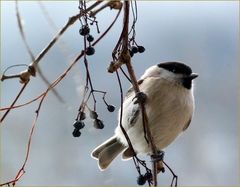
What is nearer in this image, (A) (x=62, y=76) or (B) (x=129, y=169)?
(A) (x=62, y=76)

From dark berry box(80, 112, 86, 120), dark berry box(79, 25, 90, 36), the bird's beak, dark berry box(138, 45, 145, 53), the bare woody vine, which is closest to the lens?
the bare woody vine

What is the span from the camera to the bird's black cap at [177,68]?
2297 mm

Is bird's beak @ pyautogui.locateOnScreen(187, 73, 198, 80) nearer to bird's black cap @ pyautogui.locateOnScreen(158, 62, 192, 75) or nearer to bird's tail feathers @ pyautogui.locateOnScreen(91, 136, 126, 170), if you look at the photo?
bird's black cap @ pyautogui.locateOnScreen(158, 62, 192, 75)

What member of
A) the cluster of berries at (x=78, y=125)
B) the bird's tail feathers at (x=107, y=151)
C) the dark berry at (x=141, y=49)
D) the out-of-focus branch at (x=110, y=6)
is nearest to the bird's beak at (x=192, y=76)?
the bird's tail feathers at (x=107, y=151)

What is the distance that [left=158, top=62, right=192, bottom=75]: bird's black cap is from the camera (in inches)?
90.4

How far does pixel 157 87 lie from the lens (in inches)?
82.7

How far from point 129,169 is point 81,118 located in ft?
9.36

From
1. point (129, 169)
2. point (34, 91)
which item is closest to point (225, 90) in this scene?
point (129, 169)

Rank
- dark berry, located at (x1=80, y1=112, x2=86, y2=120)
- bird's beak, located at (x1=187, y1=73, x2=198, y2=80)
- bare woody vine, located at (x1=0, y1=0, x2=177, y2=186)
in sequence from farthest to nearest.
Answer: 1. bird's beak, located at (x1=187, y1=73, x2=198, y2=80)
2. dark berry, located at (x1=80, y1=112, x2=86, y2=120)
3. bare woody vine, located at (x1=0, y1=0, x2=177, y2=186)

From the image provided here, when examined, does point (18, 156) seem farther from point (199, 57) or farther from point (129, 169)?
point (199, 57)

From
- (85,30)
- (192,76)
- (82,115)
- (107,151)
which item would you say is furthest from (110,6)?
(107,151)

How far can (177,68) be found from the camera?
2303mm

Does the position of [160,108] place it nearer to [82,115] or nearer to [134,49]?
[134,49]

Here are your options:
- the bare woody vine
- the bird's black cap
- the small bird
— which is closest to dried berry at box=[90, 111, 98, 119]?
the bare woody vine
